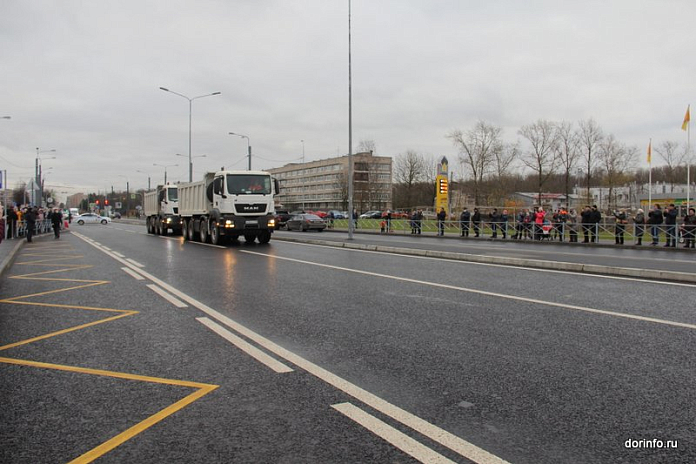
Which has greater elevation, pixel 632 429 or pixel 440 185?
pixel 440 185

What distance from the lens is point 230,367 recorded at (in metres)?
4.45

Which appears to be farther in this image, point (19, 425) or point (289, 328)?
point (289, 328)

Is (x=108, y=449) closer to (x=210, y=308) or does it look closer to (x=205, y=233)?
(x=210, y=308)

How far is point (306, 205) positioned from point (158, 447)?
150 m

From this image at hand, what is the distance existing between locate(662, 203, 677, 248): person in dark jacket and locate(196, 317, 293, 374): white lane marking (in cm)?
2109

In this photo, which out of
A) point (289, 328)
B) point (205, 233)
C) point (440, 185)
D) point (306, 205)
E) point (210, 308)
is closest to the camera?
point (289, 328)

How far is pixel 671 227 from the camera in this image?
21.3 metres

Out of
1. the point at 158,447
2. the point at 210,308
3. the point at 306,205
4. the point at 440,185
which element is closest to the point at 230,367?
the point at 158,447

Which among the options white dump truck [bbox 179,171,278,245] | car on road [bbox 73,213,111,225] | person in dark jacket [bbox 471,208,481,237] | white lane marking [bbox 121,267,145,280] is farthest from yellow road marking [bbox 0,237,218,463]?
car on road [bbox 73,213,111,225]

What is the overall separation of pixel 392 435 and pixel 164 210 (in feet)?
94.0

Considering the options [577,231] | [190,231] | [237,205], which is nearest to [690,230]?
[577,231]

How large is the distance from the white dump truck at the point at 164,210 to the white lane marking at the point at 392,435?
25.5m

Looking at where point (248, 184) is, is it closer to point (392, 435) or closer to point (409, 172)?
point (392, 435)

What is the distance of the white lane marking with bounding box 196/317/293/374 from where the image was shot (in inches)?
174
